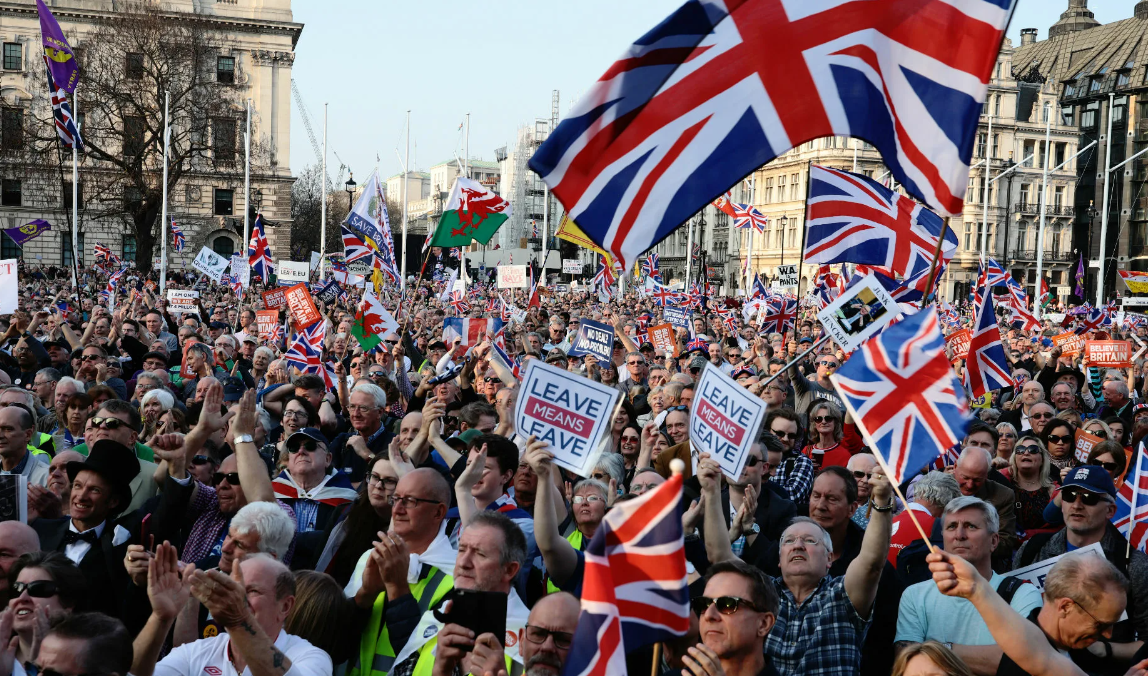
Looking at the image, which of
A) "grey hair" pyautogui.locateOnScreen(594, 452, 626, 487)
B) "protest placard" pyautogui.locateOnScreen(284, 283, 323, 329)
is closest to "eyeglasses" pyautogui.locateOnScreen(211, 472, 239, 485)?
"grey hair" pyautogui.locateOnScreen(594, 452, 626, 487)

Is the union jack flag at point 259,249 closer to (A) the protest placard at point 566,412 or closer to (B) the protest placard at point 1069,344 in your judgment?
(B) the protest placard at point 1069,344

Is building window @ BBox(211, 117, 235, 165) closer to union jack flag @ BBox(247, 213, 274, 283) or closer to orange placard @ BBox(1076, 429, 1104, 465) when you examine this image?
union jack flag @ BBox(247, 213, 274, 283)

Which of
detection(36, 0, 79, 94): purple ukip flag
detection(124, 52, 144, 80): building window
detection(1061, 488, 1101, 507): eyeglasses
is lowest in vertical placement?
detection(1061, 488, 1101, 507): eyeglasses

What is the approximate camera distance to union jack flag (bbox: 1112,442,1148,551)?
640cm

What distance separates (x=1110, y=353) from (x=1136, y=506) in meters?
9.47

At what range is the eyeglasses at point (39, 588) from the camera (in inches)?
172

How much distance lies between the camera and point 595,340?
45.7 feet

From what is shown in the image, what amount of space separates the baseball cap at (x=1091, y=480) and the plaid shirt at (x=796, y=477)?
1792 millimetres

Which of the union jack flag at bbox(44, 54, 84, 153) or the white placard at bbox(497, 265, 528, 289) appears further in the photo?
the white placard at bbox(497, 265, 528, 289)

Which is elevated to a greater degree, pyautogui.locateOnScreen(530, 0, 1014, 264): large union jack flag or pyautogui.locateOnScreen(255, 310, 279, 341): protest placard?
pyautogui.locateOnScreen(530, 0, 1014, 264): large union jack flag

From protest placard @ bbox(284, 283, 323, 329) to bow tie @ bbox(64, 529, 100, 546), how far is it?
8.13 meters

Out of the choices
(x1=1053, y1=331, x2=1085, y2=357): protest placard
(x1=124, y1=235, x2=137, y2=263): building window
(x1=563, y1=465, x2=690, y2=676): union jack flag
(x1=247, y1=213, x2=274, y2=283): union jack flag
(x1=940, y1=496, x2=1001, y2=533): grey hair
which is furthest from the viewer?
(x1=124, y1=235, x2=137, y2=263): building window

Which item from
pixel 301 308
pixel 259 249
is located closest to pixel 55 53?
pixel 259 249

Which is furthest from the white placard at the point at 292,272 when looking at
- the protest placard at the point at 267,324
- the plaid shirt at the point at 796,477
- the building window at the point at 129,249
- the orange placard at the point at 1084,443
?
the building window at the point at 129,249
